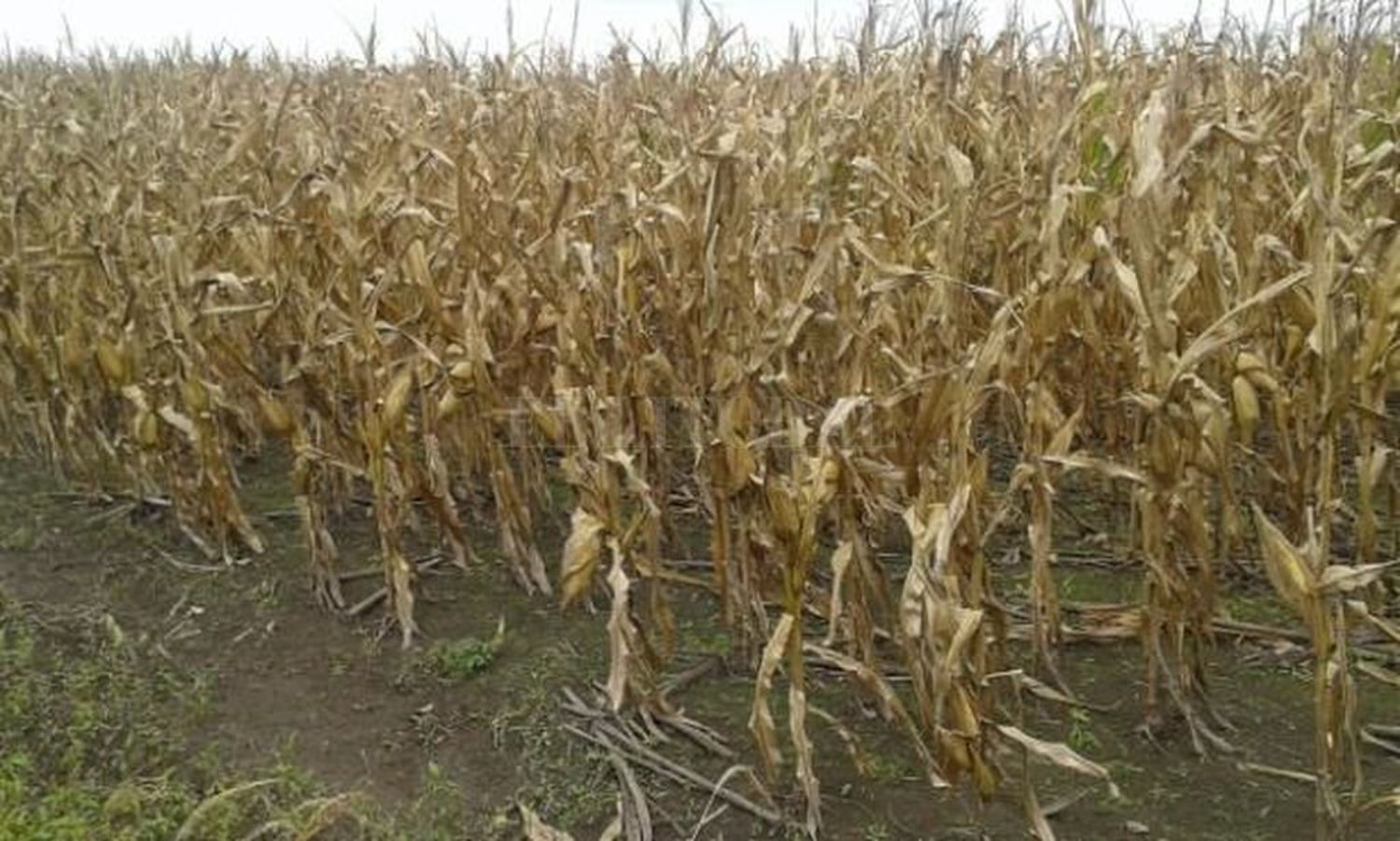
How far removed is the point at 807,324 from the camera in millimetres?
2969

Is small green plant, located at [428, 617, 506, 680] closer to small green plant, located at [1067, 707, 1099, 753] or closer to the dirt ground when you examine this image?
the dirt ground

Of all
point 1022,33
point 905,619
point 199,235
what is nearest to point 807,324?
point 905,619

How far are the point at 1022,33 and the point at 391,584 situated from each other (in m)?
2.88

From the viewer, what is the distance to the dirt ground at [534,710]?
111 inches

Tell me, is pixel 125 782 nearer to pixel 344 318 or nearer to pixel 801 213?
pixel 344 318

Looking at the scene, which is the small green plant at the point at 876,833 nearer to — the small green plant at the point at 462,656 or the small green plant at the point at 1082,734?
the small green plant at the point at 1082,734

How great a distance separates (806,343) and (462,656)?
1.13 metres

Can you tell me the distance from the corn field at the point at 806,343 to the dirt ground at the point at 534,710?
0.09 m

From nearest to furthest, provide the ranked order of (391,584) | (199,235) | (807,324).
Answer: (807,324) < (391,584) < (199,235)

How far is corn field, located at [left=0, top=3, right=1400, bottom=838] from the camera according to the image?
271 cm

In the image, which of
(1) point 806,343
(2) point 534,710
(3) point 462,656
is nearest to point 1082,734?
(1) point 806,343

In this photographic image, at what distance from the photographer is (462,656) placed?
11.7 ft

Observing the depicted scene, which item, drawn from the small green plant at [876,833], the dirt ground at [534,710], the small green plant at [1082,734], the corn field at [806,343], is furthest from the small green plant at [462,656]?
the small green plant at [1082,734]

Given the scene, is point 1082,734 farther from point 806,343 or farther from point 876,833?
point 806,343
